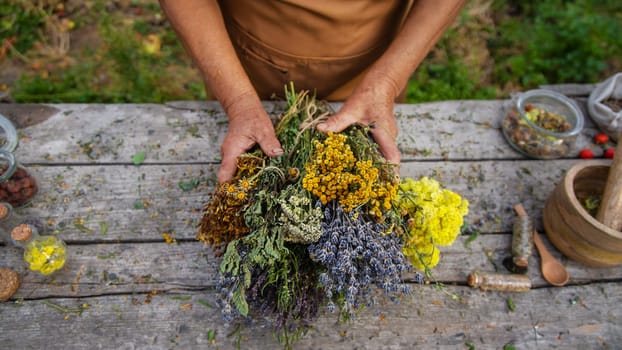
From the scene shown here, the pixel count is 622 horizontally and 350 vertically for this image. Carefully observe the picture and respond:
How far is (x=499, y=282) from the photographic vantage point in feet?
5.18

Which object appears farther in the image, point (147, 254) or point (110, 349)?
point (147, 254)

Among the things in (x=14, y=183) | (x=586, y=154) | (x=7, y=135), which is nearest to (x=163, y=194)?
(x=14, y=183)

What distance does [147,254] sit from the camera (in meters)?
1.60

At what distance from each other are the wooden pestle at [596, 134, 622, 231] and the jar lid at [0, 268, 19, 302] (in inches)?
89.7

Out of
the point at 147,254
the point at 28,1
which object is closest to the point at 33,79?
the point at 28,1

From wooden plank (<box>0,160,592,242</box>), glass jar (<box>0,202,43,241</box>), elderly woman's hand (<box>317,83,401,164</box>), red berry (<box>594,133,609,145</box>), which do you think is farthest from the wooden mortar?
glass jar (<box>0,202,43,241</box>)

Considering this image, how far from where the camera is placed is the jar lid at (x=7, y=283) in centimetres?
146

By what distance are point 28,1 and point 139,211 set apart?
2804 mm

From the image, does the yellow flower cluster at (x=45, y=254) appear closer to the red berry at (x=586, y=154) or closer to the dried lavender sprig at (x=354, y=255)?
the dried lavender sprig at (x=354, y=255)

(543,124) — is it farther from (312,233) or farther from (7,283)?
(7,283)

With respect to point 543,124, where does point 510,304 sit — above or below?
below

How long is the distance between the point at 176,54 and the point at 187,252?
7.70ft

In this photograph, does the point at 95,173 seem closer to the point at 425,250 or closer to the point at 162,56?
the point at 425,250

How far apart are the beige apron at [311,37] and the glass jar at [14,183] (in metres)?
1.12
